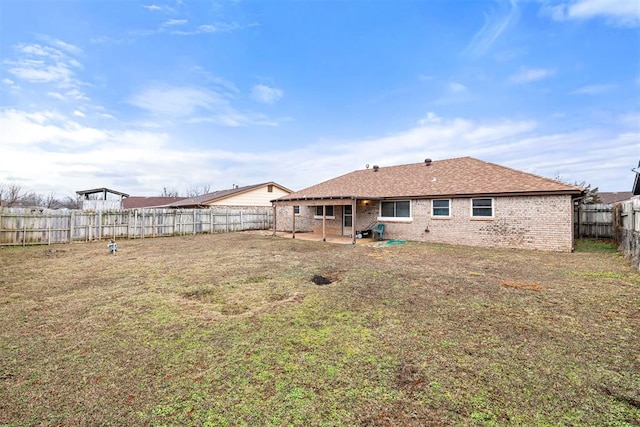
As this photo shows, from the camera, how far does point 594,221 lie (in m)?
13.9

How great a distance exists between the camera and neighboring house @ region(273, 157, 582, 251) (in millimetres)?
11047

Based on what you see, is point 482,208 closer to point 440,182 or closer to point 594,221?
point 440,182

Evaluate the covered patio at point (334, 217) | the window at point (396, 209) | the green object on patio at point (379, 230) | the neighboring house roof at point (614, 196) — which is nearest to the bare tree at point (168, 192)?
the covered patio at point (334, 217)

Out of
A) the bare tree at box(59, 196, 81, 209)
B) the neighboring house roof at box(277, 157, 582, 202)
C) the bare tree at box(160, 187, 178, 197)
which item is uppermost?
the bare tree at box(160, 187, 178, 197)

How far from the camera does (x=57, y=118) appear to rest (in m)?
14.5

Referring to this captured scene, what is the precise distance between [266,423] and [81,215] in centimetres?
1780

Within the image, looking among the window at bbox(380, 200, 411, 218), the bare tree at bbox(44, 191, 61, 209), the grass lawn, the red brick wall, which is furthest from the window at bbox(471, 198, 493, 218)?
the bare tree at bbox(44, 191, 61, 209)

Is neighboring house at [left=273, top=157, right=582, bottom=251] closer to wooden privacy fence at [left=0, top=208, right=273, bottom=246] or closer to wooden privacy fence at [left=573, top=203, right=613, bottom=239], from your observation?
wooden privacy fence at [left=573, top=203, right=613, bottom=239]

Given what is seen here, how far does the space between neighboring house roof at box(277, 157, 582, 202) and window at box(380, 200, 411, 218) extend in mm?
532

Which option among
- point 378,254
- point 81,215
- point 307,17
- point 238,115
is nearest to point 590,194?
point 378,254

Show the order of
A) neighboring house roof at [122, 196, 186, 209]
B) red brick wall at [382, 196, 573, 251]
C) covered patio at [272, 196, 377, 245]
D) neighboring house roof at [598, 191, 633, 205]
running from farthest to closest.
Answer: neighboring house roof at [122, 196, 186, 209] → neighboring house roof at [598, 191, 633, 205] → covered patio at [272, 196, 377, 245] → red brick wall at [382, 196, 573, 251]

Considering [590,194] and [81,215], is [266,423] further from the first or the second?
[590,194]

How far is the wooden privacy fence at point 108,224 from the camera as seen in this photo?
13.0m

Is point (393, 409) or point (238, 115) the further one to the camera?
point (238, 115)
